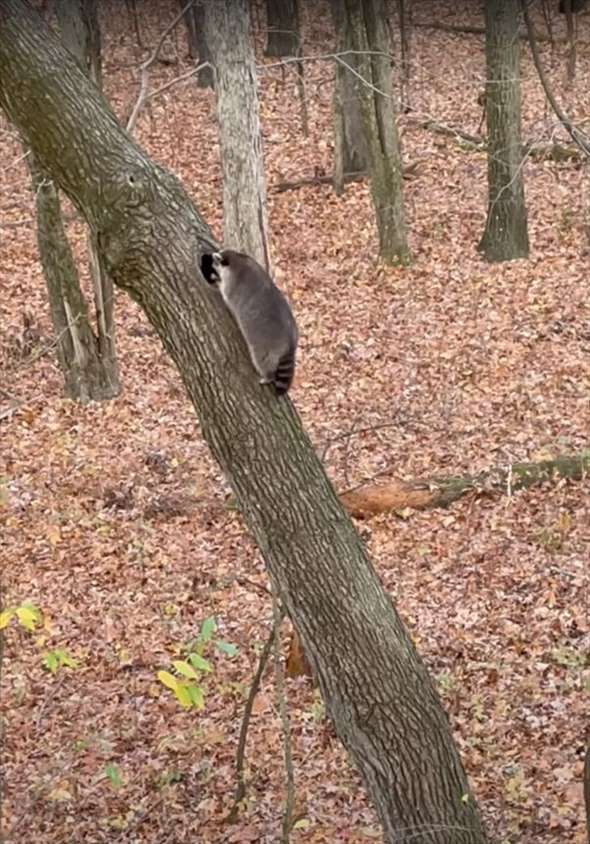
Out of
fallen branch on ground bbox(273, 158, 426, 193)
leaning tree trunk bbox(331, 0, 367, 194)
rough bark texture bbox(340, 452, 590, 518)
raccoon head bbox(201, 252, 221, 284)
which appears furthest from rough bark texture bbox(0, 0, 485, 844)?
fallen branch on ground bbox(273, 158, 426, 193)

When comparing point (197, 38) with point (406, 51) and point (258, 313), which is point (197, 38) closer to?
point (406, 51)

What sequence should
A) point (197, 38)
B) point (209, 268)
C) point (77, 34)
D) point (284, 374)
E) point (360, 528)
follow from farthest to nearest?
point (197, 38), point (77, 34), point (360, 528), point (284, 374), point (209, 268)

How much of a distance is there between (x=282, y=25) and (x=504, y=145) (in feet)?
49.0

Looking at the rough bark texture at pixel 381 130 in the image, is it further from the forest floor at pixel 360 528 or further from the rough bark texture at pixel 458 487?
the rough bark texture at pixel 458 487

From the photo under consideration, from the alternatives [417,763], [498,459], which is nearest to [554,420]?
[498,459]

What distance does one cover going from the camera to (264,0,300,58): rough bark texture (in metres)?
30.5

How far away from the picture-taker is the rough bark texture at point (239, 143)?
13.7m

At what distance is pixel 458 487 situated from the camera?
11.9 metres

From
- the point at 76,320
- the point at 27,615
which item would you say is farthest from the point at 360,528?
the point at 27,615

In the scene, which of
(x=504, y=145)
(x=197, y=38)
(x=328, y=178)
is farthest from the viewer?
(x=197, y=38)

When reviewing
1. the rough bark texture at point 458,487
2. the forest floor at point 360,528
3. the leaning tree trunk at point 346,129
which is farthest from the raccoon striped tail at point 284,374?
the leaning tree trunk at point 346,129

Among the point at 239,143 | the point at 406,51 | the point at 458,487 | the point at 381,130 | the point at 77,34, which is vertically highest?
the point at 406,51

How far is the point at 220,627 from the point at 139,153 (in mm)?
6407

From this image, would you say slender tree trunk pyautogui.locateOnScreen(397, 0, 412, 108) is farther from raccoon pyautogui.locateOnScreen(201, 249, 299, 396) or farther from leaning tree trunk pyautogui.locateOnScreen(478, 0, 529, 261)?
raccoon pyautogui.locateOnScreen(201, 249, 299, 396)
